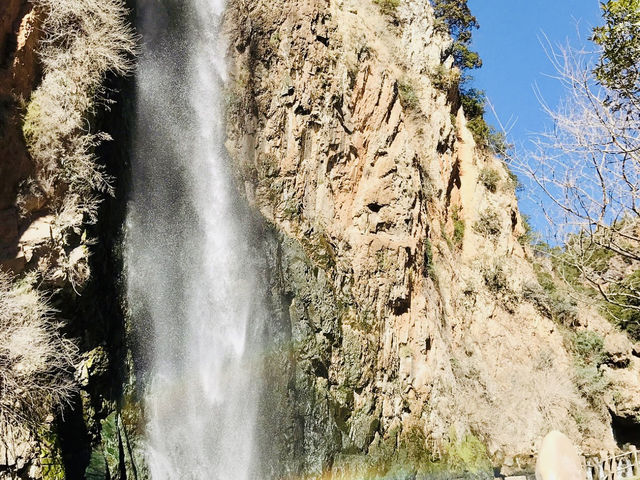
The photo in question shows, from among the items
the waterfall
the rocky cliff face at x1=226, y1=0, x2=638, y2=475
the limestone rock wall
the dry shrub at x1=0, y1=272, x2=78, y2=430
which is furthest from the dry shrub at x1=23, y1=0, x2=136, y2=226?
the rocky cliff face at x1=226, y1=0, x2=638, y2=475

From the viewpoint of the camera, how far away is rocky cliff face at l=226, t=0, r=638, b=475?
1614cm

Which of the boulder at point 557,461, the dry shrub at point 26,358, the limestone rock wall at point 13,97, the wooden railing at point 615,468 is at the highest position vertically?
the limestone rock wall at point 13,97

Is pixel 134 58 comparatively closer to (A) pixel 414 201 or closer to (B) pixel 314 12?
(B) pixel 314 12

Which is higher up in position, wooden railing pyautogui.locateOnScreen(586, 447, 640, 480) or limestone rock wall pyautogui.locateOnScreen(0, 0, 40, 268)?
limestone rock wall pyautogui.locateOnScreen(0, 0, 40, 268)

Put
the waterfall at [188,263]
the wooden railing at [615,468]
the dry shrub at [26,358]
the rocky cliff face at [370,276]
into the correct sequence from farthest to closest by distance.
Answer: the wooden railing at [615,468] → the rocky cliff face at [370,276] → the waterfall at [188,263] → the dry shrub at [26,358]

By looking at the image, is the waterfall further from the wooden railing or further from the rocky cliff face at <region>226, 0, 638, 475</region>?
the wooden railing

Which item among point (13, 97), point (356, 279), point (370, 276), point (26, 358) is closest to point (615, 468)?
point (370, 276)

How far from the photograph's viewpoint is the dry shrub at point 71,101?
10.8 m

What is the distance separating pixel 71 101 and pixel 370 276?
9.16m

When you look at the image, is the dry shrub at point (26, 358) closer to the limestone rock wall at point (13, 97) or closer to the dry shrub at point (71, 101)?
the limestone rock wall at point (13, 97)

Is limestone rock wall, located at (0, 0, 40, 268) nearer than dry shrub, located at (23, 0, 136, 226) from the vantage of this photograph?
Yes

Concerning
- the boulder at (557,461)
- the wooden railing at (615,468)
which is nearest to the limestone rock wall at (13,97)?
the boulder at (557,461)

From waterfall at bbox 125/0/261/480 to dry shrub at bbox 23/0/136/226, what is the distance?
2488mm

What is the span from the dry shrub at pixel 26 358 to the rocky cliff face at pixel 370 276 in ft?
19.9
